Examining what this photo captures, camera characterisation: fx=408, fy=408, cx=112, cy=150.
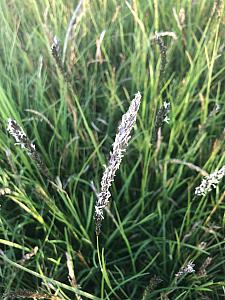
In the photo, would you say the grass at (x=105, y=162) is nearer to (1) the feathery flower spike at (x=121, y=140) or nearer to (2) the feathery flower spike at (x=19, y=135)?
(2) the feathery flower spike at (x=19, y=135)

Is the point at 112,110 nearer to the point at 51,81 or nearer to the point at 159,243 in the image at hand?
the point at 51,81

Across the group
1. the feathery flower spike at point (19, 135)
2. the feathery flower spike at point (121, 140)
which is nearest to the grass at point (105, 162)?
the feathery flower spike at point (19, 135)

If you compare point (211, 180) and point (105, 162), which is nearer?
point (211, 180)

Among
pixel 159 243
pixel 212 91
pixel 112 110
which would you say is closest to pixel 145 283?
pixel 159 243

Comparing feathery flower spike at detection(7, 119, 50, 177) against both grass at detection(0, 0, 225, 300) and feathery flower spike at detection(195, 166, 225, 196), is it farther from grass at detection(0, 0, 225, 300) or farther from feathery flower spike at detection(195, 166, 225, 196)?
feathery flower spike at detection(195, 166, 225, 196)

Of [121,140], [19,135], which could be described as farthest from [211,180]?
[19,135]

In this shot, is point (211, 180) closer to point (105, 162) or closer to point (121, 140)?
point (121, 140)

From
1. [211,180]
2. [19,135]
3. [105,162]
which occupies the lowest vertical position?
[105,162]

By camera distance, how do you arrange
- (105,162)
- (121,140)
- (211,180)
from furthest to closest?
(105,162) → (211,180) → (121,140)
